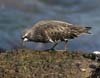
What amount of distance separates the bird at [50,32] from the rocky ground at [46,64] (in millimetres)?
2189

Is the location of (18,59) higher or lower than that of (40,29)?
lower

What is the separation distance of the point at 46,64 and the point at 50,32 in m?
4.24

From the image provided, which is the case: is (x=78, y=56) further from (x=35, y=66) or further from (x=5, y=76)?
(x=5, y=76)

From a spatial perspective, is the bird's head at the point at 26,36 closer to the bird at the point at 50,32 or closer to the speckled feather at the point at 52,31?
the bird at the point at 50,32

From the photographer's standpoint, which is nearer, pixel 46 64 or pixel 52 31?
pixel 46 64

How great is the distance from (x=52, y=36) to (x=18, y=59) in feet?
12.6

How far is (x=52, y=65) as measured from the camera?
58.6ft

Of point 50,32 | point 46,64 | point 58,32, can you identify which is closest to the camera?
point 46,64

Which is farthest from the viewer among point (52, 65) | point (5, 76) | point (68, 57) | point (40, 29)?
point (40, 29)

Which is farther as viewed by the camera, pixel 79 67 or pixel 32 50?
pixel 32 50

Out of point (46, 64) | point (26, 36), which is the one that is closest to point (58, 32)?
point (26, 36)

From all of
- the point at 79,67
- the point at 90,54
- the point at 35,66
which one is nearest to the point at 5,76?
the point at 35,66

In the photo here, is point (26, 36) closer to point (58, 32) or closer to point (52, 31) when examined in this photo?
point (52, 31)

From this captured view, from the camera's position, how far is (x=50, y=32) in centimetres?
2180
